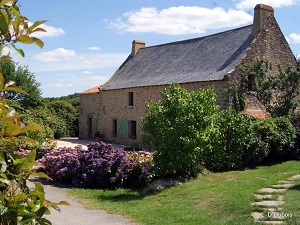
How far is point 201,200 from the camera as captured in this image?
876cm

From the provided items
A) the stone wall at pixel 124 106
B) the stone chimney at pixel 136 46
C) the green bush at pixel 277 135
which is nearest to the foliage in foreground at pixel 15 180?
the green bush at pixel 277 135

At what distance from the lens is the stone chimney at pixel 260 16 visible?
19.9m

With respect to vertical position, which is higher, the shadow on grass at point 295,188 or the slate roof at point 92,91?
the slate roof at point 92,91

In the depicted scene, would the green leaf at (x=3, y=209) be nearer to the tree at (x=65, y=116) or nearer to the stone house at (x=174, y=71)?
the stone house at (x=174, y=71)

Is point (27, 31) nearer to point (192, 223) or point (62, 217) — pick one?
point (192, 223)

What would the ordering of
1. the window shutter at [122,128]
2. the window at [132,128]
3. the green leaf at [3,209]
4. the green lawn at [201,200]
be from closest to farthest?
the green leaf at [3,209] → the green lawn at [201,200] → the window at [132,128] → the window shutter at [122,128]

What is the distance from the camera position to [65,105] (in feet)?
115

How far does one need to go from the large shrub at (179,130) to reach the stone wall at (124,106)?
781 centimetres

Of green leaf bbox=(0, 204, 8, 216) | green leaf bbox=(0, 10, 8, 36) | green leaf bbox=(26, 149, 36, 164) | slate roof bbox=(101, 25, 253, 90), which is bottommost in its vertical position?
green leaf bbox=(0, 204, 8, 216)

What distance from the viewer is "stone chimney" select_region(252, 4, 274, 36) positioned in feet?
65.4

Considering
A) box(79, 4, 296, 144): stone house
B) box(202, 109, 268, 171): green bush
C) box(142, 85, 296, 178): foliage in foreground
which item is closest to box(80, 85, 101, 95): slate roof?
box(79, 4, 296, 144): stone house

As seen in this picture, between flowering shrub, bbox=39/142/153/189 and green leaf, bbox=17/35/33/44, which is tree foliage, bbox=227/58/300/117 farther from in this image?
green leaf, bbox=17/35/33/44

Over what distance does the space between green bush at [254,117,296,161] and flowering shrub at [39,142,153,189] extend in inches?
188

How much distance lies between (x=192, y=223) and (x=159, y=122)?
4.80 m
